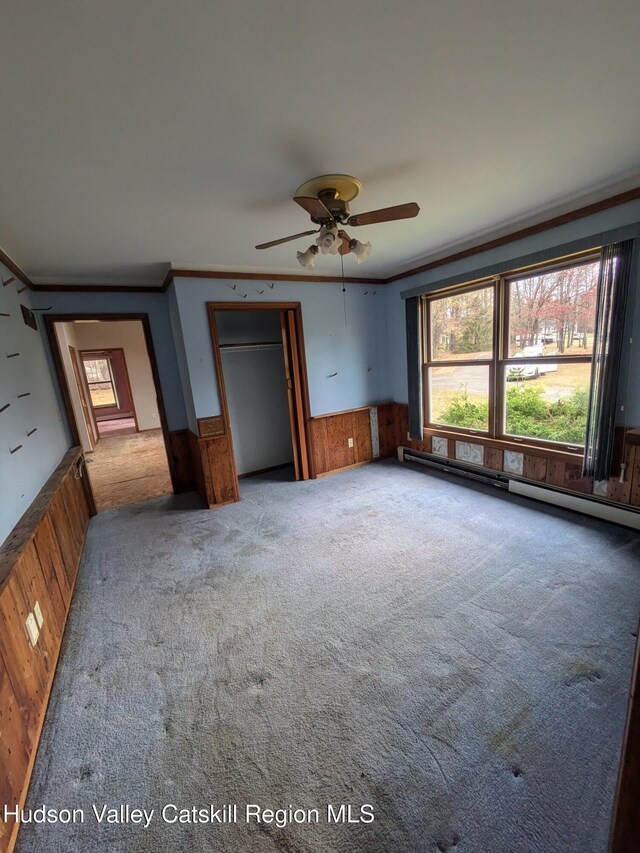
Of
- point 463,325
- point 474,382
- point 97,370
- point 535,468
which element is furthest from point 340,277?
point 97,370

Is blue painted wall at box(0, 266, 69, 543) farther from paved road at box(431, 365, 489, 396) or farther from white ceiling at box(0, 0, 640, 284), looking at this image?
paved road at box(431, 365, 489, 396)

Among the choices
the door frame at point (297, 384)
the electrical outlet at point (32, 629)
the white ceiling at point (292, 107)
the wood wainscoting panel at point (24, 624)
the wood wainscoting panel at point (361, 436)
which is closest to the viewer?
the white ceiling at point (292, 107)

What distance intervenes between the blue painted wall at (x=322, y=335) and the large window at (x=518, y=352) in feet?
2.58

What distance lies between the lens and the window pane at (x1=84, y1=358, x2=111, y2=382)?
9.70 meters

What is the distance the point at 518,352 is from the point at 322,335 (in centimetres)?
217

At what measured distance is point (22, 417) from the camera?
7.34 feet

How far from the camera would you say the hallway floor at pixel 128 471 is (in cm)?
424

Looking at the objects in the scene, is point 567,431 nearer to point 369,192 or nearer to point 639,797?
point 369,192

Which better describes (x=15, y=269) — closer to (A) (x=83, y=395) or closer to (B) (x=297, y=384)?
(B) (x=297, y=384)

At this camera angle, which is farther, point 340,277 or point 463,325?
point 340,277

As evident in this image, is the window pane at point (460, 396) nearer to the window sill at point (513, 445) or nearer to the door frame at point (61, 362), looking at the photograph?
the window sill at point (513, 445)

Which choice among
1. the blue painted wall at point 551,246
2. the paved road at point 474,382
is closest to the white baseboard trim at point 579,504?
the blue painted wall at point 551,246

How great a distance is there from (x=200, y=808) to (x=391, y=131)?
113 inches

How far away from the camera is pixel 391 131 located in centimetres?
159
